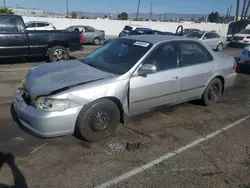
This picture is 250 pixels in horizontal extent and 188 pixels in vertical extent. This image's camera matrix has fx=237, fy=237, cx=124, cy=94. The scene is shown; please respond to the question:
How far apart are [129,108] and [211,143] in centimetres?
143

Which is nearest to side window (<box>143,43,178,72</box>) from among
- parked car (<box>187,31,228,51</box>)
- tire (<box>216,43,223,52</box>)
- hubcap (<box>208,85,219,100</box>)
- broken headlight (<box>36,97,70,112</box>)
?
hubcap (<box>208,85,219,100</box>)

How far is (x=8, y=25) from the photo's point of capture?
8.47 metres

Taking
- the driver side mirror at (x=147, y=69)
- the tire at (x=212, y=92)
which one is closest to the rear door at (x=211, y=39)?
the tire at (x=212, y=92)

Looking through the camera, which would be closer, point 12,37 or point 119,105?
point 119,105

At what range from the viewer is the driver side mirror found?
3.73 metres

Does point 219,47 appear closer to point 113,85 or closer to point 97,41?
point 97,41

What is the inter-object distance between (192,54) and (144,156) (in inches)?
95.4

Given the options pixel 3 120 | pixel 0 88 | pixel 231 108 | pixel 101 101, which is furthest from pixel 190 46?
pixel 0 88

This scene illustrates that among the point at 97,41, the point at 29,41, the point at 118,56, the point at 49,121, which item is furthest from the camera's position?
the point at 97,41

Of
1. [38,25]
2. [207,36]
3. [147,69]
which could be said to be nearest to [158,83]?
[147,69]

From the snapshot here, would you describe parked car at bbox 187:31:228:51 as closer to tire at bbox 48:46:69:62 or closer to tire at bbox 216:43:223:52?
tire at bbox 216:43:223:52

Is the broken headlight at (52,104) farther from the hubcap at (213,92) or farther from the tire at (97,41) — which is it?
the tire at (97,41)

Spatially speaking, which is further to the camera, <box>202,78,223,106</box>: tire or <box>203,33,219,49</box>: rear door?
<box>203,33,219,49</box>: rear door

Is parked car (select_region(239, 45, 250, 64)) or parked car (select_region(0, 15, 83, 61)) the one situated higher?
parked car (select_region(0, 15, 83, 61))
